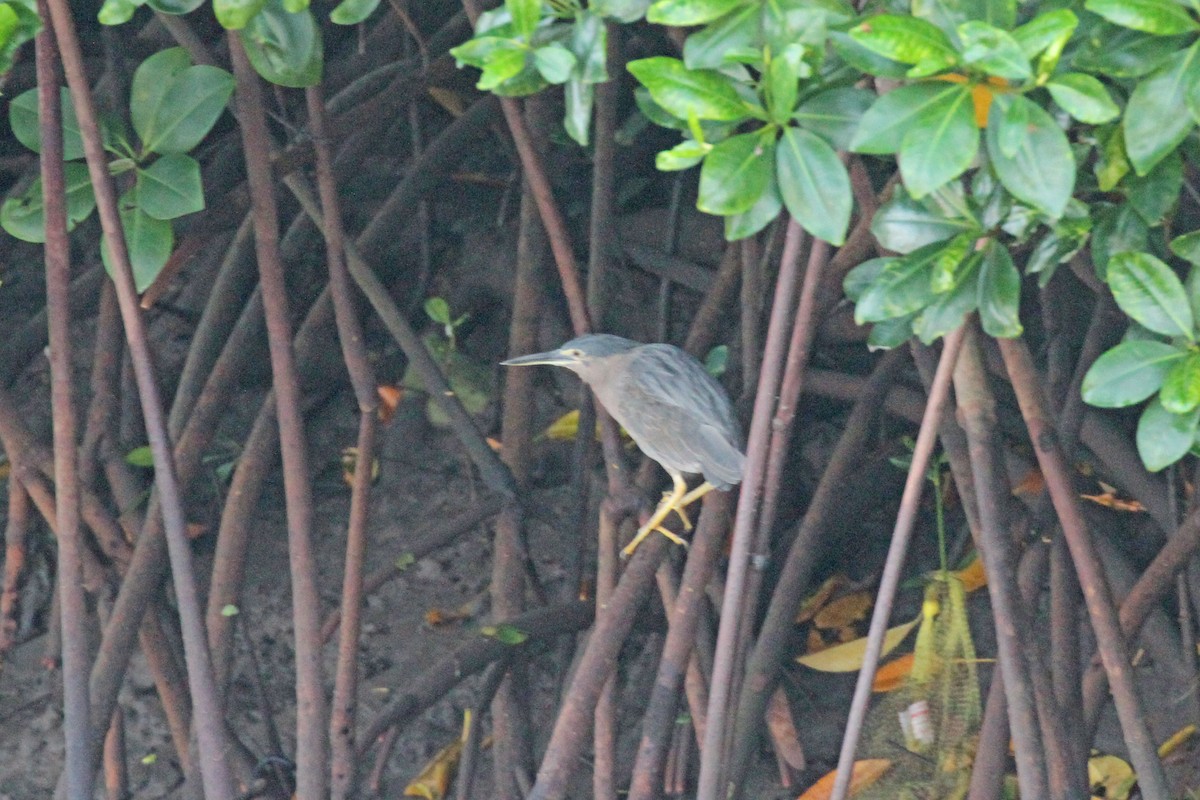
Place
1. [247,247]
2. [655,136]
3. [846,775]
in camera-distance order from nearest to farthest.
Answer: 1. [846,775]
2. [247,247]
3. [655,136]

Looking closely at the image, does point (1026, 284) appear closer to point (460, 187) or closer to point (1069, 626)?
point (1069, 626)

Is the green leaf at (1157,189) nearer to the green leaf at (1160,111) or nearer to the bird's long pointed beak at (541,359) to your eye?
the green leaf at (1160,111)

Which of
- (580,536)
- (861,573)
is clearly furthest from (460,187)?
(861,573)

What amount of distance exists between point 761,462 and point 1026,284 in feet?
5.02

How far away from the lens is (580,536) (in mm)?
3047

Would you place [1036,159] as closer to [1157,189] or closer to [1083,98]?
[1083,98]

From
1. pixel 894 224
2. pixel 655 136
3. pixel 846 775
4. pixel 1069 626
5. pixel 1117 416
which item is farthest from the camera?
pixel 655 136

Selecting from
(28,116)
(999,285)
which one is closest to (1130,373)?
(999,285)

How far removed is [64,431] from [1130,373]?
172 cm

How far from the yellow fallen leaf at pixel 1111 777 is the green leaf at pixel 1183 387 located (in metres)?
1.45

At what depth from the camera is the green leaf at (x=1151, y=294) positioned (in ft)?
5.33

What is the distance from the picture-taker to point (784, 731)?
9.55 feet

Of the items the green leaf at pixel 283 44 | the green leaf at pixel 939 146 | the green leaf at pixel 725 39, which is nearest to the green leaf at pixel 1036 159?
the green leaf at pixel 939 146

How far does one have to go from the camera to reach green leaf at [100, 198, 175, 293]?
228 centimetres
